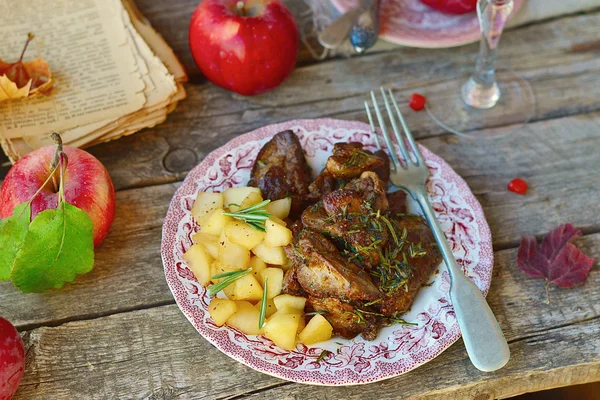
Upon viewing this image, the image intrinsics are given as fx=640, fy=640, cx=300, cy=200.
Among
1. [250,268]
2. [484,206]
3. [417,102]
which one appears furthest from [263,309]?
[417,102]

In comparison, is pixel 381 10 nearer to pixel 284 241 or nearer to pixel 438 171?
pixel 438 171

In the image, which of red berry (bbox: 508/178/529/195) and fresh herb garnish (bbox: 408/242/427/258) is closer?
fresh herb garnish (bbox: 408/242/427/258)

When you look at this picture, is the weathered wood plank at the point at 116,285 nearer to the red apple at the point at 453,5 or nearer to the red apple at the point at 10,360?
the red apple at the point at 10,360

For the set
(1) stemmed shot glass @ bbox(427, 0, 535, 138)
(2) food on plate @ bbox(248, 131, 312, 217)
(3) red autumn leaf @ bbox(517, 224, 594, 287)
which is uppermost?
(2) food on plate @ bbox(248, 131, 312, 217)

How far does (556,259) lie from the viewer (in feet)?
6.24

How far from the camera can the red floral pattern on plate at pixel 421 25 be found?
7.97ft

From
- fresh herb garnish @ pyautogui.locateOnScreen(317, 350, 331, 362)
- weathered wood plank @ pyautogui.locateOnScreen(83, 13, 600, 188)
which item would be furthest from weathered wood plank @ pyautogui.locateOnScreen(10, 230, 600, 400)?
weathered wood plank @ pyautogui.locateOnScreen(83, 13, 600, 188)

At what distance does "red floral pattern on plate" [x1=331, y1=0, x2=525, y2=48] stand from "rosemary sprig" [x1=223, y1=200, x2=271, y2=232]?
3.48 ft

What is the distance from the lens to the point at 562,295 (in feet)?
6.15

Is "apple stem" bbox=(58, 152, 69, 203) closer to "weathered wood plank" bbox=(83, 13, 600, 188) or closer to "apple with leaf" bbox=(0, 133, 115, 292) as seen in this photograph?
"apple with leaf" bbox=(0, 133, 115, 292)

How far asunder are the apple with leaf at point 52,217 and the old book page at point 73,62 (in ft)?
1.09

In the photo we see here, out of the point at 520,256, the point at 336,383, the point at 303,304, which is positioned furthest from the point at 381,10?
the point at 336,383

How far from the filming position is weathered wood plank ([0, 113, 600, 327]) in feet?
6.12

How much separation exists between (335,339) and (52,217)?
0.83 m
